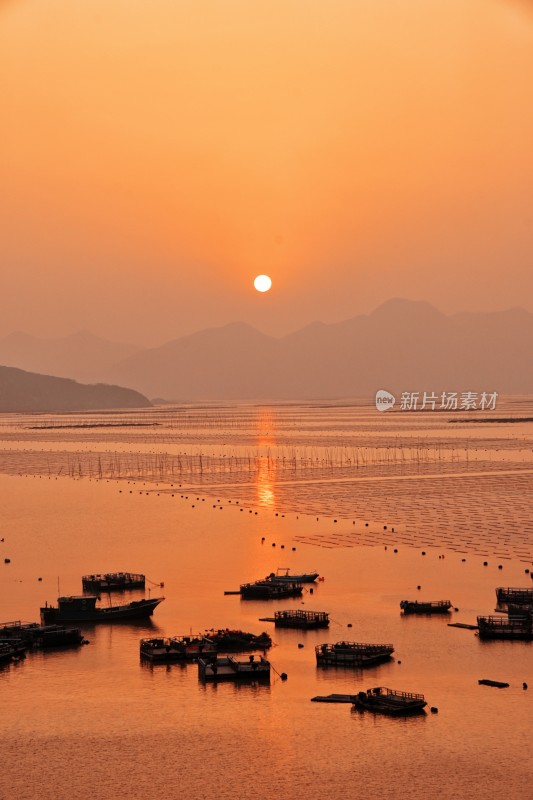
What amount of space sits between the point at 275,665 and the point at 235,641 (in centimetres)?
398

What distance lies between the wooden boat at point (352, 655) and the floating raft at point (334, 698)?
4685mm

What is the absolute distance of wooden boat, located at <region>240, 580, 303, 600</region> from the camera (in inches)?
3208

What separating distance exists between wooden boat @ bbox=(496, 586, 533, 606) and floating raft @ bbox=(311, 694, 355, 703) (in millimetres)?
20912

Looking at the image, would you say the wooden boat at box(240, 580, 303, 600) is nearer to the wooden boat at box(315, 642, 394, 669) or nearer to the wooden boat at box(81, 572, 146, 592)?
the wooden boat at box(81, 572, 146, 592)

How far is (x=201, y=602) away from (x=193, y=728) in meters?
26.2

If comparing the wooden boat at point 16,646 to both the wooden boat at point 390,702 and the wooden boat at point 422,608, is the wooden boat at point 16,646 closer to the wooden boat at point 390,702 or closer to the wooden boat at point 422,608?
the wooden boat at point 390,702

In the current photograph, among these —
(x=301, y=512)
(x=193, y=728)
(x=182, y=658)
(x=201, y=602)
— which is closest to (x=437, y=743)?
(x=193, y=728)

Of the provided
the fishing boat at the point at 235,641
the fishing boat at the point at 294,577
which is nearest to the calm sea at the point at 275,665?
the fishing boat at the point at 235,641

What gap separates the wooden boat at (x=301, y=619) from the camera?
71500mm

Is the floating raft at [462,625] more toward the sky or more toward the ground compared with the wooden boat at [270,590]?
more toward the ground

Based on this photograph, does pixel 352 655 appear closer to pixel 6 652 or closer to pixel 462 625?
pixel 462 625

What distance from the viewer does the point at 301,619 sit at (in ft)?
236

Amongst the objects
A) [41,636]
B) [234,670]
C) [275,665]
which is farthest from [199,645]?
[41,636]

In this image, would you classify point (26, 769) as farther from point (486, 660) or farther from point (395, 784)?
point (486, 660)
